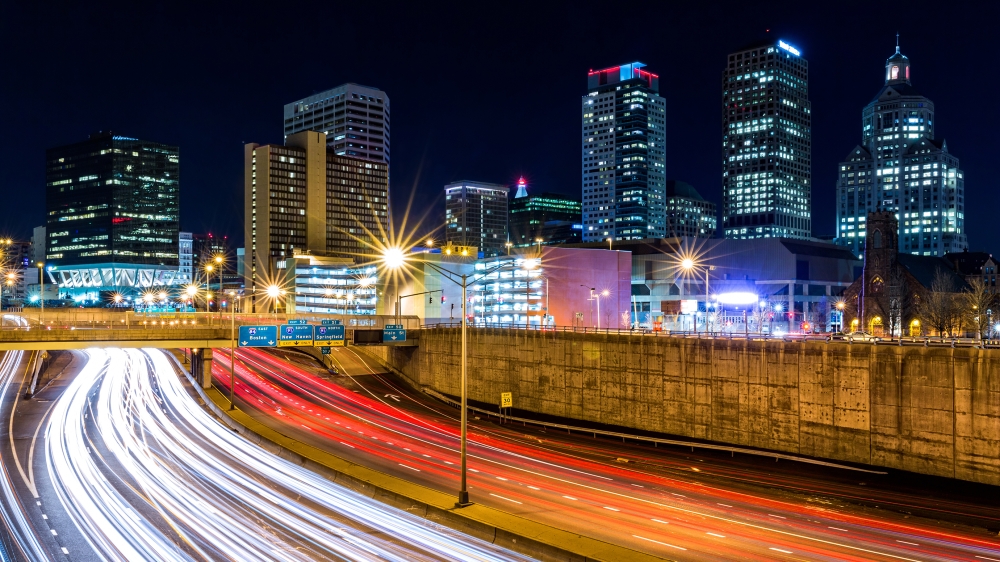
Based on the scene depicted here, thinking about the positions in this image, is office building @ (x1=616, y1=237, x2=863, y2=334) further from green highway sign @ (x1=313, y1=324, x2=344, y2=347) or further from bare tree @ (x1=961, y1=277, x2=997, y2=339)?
green highway sign @ (x1=313, y1=324, x2=344, y2=347)

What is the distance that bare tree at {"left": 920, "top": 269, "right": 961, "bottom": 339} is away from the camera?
91.4 metres

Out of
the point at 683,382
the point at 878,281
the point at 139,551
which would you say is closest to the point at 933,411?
the point at 683,382

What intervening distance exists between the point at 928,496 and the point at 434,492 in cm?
2337

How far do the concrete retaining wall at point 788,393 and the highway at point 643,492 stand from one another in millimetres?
3548

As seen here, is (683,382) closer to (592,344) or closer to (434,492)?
(592,344)

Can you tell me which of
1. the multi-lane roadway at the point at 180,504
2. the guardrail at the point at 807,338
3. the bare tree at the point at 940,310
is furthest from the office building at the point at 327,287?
the multi-lane roadway at the point at 180,504

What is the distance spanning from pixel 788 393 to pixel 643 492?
1427 centimetres

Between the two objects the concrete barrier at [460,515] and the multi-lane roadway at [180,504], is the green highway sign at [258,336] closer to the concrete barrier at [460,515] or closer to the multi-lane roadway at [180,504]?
the multi-lane roadway at [180,504]

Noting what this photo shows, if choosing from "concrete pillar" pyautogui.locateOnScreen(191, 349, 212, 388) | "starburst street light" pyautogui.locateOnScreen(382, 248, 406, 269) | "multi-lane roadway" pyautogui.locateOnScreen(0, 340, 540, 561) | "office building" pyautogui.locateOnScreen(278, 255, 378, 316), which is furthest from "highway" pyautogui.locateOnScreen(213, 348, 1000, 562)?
"office building" pyautogui.locateOnScreen(278, 255, 378, 316)

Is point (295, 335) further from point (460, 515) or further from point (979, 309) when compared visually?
point (979, 309)

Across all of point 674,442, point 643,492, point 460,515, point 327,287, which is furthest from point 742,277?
point 460,515

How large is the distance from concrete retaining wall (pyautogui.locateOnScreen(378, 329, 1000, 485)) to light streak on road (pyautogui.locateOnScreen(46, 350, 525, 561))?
2461 cm

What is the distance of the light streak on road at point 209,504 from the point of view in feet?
84.9

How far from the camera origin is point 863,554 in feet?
84.7
